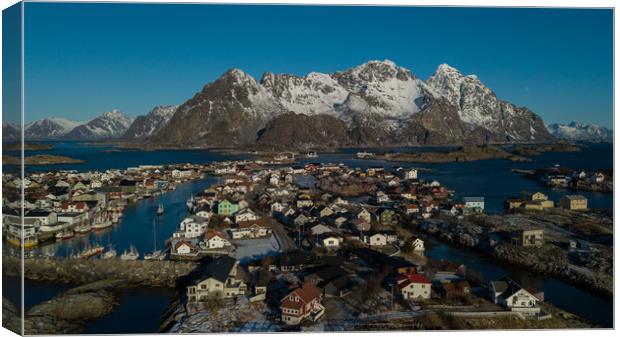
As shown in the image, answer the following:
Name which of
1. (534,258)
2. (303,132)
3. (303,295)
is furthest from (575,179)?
(303,132)

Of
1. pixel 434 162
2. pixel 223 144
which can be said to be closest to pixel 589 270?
pixel 434 162

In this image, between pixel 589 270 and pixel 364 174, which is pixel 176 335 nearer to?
pixel 589 270

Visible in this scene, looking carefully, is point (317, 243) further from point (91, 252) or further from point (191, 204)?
point (191, 204)

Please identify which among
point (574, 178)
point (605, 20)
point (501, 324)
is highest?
point (605, 20)

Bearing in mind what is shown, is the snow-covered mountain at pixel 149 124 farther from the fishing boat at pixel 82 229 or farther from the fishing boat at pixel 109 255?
the fishing boat at pixel 109 255

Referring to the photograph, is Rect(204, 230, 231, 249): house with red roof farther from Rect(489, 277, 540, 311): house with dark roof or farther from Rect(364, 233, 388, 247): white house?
Rect(489, 277, 540, 311): house with dark roof

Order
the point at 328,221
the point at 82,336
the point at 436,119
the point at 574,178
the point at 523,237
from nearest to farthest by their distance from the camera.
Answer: the point at 82,336, the point at 523,237, the point at 328,221, the point at 574,178, the point at 436,119
